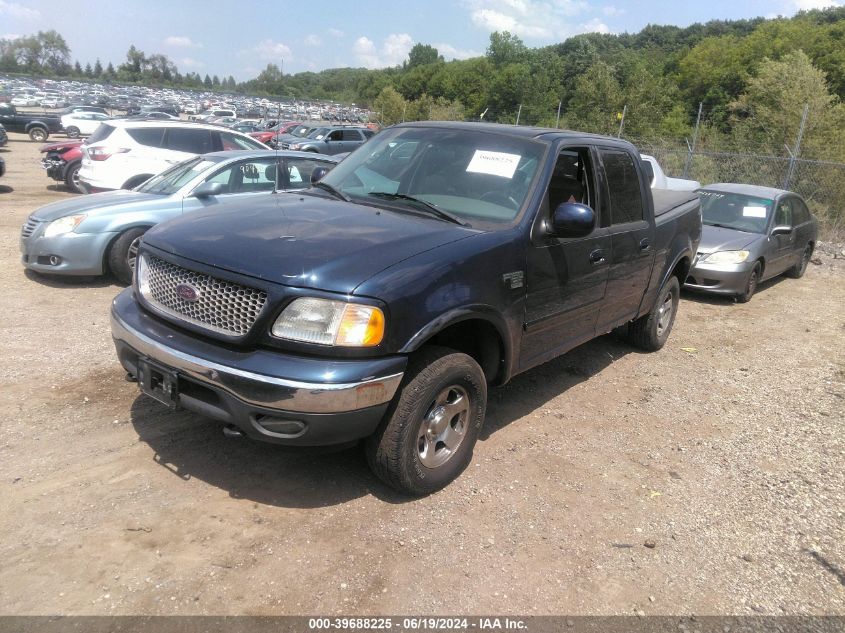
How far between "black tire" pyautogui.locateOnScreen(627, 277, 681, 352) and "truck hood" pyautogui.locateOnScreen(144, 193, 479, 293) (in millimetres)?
3209

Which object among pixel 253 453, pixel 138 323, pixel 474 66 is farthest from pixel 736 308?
pixel 474 66

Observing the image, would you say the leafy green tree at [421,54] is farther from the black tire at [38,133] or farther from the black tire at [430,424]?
the black tire at [430,424]

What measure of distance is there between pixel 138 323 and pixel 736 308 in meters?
8.09

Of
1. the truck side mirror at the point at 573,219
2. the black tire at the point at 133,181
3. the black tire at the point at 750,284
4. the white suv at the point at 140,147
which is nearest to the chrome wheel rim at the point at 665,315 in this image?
the truck side mirror at the point at 573,219

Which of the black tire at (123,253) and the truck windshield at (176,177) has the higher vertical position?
the truck windshield at (176,177)

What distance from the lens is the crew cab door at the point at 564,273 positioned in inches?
160

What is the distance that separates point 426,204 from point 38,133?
33409mm

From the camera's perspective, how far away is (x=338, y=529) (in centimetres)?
329

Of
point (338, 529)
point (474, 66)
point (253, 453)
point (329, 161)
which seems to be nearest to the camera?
point (338, 529)

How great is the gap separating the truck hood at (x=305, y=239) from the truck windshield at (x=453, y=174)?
265 mm

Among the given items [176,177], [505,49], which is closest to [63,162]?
[176,177]

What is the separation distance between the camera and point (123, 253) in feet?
23.5

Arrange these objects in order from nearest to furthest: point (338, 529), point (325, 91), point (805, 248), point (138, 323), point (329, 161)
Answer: point (338, 529), point (138, 323), point (329, 161), point (805, 248), point (325, 91)

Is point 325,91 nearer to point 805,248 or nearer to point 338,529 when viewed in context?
point 805,248
